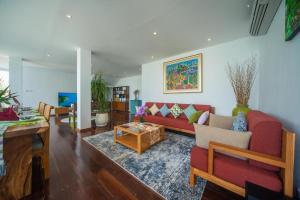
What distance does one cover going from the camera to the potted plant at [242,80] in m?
2.61

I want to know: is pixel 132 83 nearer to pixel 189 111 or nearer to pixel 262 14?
pixel 189 111

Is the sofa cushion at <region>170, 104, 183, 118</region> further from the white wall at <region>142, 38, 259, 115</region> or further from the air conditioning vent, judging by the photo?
the air conditioning vent

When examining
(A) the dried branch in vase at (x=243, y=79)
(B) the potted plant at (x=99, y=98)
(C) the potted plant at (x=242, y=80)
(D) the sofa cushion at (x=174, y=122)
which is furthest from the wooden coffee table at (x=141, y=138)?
(A) the dried branch in vase at (x=243, y=79)

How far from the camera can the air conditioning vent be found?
1.58 m

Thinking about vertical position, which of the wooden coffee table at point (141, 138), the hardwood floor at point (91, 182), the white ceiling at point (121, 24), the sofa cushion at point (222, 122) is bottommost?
the hardwood floor at point (91, 182)

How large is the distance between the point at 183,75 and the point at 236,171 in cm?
316

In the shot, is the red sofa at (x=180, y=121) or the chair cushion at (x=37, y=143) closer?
the chair cushion at (x=37, y=143)

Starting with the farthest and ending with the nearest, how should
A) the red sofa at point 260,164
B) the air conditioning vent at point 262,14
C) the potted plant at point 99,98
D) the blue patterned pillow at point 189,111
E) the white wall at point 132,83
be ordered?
the white wall at point 132,83 < the potted plant at point 99,98 < the blue patterned pillow at point 189,111 < the air conditioning vent at point 262,14 < the red sofa at point 260,164

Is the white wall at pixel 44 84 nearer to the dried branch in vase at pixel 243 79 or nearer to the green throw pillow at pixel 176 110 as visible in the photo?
the green throw pillow at pixel 176 110

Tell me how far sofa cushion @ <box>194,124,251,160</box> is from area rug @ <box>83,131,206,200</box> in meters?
0.53

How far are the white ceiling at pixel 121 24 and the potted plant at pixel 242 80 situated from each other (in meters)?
0.71

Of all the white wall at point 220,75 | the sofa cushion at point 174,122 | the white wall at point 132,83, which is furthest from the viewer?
the white wall at point 132,83

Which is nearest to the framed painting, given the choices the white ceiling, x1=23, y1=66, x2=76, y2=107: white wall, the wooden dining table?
the white ceiling

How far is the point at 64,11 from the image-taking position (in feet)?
6.47
